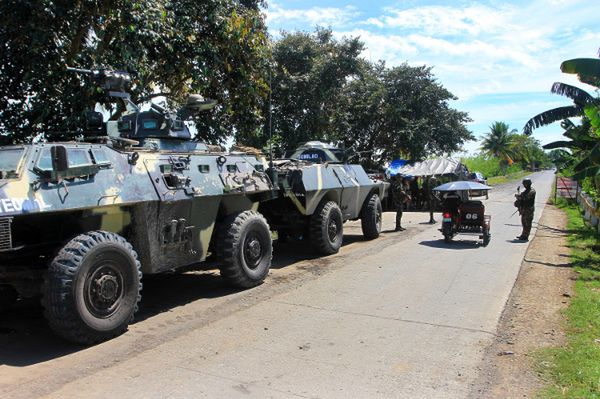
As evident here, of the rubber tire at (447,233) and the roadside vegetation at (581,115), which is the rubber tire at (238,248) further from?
the roadside vegetation at (581,115)

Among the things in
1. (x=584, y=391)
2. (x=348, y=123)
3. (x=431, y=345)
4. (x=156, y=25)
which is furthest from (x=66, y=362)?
(x=348, y=123)

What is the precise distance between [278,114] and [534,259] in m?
12.1

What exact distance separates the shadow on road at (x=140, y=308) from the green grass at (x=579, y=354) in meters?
4.01

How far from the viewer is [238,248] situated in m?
7.05

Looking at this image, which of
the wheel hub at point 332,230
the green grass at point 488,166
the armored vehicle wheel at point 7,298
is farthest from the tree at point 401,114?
the green grass at point 488,166

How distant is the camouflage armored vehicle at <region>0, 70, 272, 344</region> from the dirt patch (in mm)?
3407

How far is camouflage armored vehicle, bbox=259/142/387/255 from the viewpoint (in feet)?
30.4

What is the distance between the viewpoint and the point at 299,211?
31.4 ft

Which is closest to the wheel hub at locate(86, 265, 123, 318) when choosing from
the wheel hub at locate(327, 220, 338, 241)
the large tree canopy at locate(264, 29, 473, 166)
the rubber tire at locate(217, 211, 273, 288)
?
the rubber tire at locate(217, 211, 273, 288)

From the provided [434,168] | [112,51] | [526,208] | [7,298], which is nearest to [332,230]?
[112,51]

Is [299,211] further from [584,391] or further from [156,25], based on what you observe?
[584,391]

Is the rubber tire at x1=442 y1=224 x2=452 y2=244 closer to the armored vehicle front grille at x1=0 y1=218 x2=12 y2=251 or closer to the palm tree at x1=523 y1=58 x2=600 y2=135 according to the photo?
the palm tree at x1=523 y1=58 x2=600 y2=135

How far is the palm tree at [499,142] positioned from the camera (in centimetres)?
6700

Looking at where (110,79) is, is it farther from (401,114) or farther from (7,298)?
(401,114)
